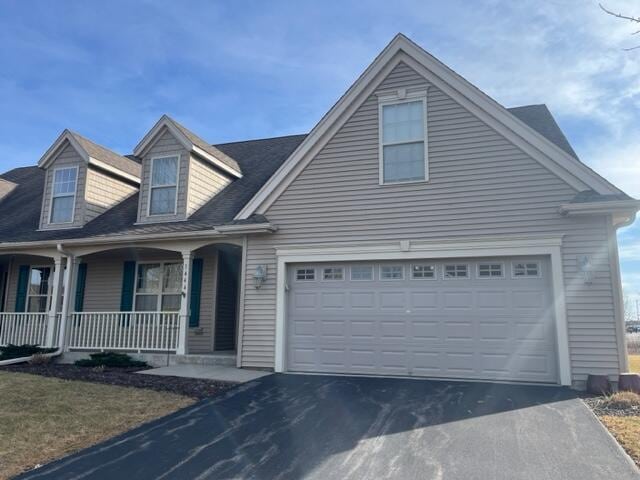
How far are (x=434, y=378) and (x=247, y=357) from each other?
3775mm

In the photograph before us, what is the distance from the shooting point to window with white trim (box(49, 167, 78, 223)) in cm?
1265

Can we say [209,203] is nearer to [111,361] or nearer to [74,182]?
[74,182]

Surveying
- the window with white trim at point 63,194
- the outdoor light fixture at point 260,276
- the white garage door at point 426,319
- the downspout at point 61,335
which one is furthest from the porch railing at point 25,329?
the white garage door at point 426,319

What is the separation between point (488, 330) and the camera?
27.2 ft

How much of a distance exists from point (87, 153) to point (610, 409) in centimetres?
1273

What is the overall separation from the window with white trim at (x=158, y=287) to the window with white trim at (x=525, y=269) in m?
8.12

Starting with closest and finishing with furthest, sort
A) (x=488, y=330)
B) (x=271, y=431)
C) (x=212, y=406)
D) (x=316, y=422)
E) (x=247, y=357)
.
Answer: (x=271, y=431), (x=316, y=422), (x=212, y=406), (x=488, y=330), (x=247, y=357)

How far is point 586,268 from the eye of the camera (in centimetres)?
778

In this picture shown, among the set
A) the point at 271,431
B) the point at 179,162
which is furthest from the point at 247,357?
the point at 179,162

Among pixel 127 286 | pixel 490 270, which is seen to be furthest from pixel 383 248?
pixel 127 286

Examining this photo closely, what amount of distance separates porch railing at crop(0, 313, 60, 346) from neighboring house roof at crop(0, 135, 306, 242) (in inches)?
81.9

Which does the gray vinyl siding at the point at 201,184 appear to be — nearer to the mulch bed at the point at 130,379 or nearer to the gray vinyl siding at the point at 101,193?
the gray vinyl siding at the point at 101,193

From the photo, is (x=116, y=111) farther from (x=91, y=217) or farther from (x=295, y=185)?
(x=295, y=185)

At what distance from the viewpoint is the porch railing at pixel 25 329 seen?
1187 centimetres
